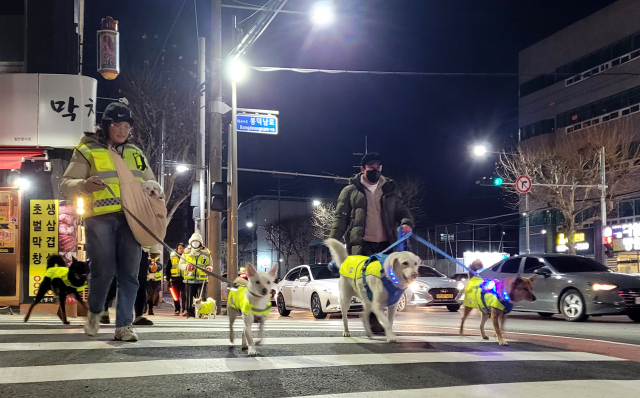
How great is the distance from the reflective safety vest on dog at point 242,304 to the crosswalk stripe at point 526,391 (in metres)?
1.65

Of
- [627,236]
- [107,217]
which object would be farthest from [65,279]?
[627,236]

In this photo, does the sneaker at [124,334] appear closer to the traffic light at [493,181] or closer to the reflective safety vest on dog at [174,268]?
the reflective safety vest on dog at [174,268]

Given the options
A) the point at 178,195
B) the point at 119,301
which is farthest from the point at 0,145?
the point at 178,195

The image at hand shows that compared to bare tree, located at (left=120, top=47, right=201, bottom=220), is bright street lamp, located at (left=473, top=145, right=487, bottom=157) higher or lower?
lower

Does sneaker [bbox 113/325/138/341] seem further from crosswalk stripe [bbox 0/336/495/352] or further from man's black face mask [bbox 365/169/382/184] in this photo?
man's black face mask [bbox 365/169/382/184]

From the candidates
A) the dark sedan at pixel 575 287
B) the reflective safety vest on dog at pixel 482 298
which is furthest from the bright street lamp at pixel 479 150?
the reflective safety vest on dog at pixel 482 298

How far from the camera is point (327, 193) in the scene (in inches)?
3649

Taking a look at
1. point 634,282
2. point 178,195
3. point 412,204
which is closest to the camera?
point 634,282

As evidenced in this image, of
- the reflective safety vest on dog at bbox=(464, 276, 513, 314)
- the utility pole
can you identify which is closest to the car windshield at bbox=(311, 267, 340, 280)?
the utility pole

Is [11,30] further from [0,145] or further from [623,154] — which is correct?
[623,154]

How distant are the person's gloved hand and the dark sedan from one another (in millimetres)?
10253

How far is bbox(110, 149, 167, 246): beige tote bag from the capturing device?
5.41 meters

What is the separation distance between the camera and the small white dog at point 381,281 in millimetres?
5844

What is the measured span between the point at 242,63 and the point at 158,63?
13.0m
